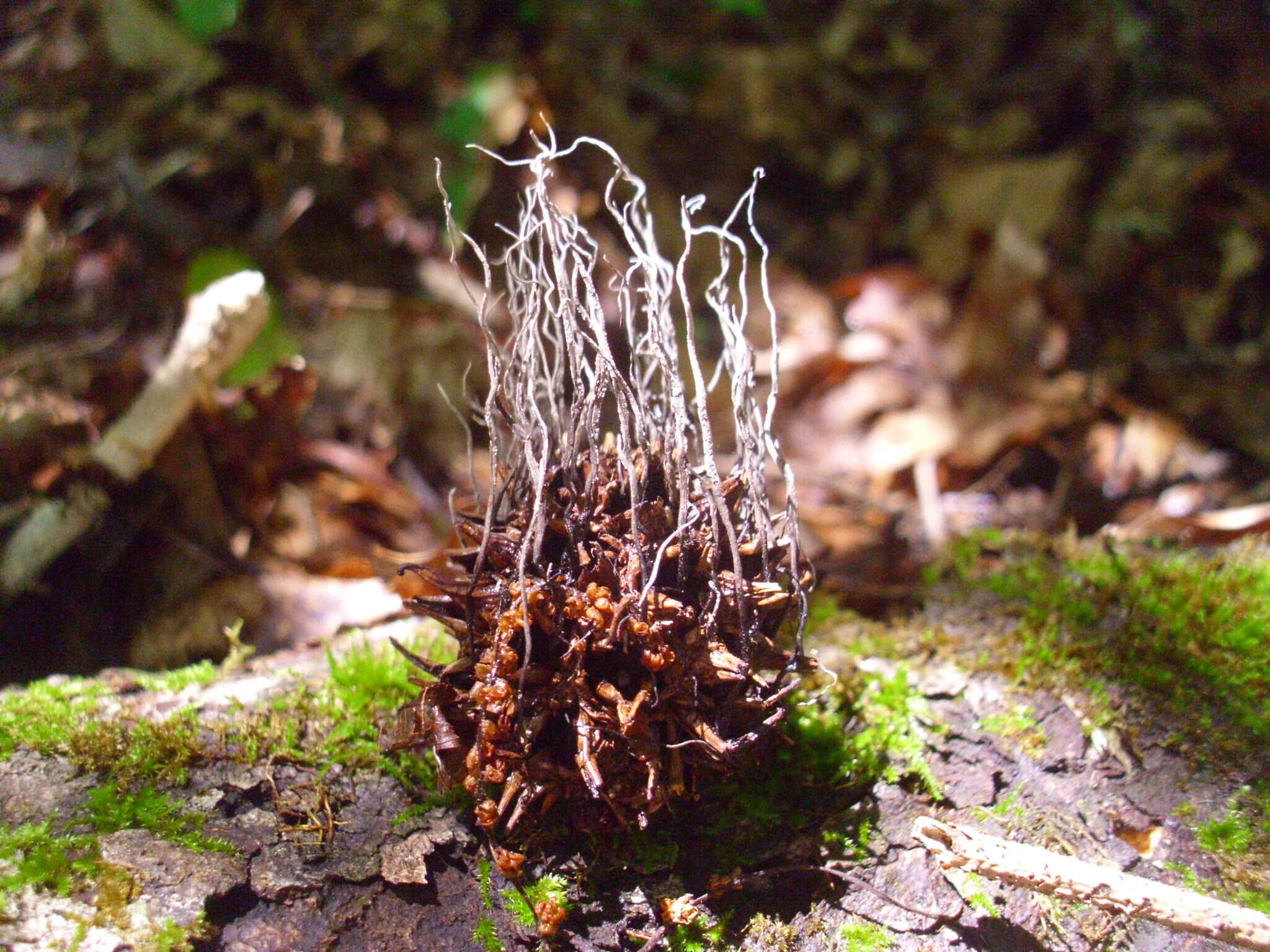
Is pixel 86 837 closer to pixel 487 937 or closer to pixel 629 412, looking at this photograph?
pixel 487 937

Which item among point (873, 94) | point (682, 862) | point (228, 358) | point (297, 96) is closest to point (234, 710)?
point (682, 862)

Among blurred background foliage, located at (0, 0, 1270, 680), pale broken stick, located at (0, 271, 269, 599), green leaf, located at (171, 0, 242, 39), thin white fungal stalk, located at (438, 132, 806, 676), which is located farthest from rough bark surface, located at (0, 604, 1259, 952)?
green leaf, located at (171, 0, 242, 39)

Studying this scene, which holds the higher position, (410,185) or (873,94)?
(873,94)

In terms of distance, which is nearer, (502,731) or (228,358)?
(502,731)

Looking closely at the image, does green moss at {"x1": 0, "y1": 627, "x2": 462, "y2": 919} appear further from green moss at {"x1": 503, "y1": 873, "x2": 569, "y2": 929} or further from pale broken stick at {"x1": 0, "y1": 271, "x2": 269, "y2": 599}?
pale broken stick at {"x1": 0, "y1": 271, "x2": 269, "y2": 599}

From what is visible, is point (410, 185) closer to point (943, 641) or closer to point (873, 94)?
point (873, 94)

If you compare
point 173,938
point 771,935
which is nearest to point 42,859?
point 173,938

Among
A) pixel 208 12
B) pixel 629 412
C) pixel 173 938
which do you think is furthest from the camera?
pixel 208 12
